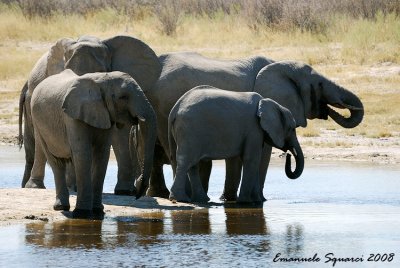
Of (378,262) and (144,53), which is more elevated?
(144,53)

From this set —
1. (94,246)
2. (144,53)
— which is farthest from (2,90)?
(94,246)

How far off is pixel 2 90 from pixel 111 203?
13.4 metres

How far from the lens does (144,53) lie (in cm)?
1736

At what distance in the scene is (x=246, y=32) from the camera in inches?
1270

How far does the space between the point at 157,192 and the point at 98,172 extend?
2.82 m

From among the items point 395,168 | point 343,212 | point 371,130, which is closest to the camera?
point 343,212

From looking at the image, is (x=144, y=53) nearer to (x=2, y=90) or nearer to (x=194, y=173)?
(x=194, y=173)

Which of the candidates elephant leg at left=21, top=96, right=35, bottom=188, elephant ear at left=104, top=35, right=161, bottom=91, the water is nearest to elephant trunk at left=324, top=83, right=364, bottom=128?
the water

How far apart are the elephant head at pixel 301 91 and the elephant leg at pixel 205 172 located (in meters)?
1.15

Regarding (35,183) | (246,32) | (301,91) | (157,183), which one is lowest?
(35,183)

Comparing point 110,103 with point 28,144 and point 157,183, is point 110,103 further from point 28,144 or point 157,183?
point 28,144

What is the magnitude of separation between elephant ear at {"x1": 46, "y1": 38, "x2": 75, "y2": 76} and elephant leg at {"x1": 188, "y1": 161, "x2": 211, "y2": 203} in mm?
2251

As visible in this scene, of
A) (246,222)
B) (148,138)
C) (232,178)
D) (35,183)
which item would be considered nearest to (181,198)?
(232,178)

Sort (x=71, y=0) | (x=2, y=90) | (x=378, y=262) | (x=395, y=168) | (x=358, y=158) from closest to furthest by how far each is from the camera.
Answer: (x=378, y=262) → (x=395, y=168) → (x=358, y=158) → (x=2, y=90) → (x=71, y=0)
